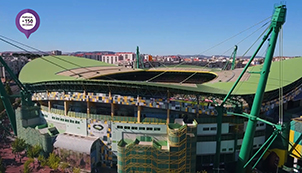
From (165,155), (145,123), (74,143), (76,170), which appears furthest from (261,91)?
(74,143)

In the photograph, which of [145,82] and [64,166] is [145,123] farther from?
[64,166]

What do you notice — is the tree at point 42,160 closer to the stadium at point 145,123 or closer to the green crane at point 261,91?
the stadium at point 145,123

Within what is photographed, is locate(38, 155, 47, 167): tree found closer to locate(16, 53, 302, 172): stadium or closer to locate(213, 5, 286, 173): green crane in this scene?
locate(16, 53, 302, 172): stadium

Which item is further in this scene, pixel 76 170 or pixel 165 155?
pixel 76 170

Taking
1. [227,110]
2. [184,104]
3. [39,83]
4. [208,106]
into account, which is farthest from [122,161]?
[39,83]

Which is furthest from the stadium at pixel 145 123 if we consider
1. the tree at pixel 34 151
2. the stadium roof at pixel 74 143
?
the tree at pixel 34 151
